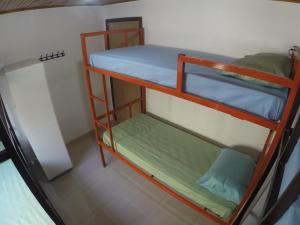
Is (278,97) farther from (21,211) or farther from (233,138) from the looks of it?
(21,211)

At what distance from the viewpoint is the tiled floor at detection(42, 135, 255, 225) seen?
2125 millimetres

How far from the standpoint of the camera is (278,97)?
108cm

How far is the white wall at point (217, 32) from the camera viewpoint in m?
1.62

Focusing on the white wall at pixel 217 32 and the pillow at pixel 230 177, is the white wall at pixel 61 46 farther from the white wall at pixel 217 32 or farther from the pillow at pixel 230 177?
the pillow at pixel 230 177

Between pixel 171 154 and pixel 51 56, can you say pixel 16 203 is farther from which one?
pixel 51 56

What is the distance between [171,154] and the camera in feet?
7.40

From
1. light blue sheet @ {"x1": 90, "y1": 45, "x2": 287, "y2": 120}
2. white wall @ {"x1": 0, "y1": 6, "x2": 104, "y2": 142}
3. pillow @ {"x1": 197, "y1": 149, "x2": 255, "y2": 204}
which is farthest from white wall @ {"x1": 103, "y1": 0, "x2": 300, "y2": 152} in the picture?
white wall @ {"x1": 0, "y1": 6, "x2": 104, "y2": 142}

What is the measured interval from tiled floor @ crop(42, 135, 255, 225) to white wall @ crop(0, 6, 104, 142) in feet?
2.79

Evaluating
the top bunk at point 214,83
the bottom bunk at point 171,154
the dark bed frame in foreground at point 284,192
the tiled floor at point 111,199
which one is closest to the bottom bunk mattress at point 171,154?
the bottom bunk at point 171,154

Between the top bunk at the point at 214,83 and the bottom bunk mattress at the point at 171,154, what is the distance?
894 millimetres

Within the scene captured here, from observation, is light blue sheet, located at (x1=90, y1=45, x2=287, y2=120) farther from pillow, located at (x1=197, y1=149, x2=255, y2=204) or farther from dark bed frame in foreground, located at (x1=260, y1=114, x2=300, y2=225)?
pillow, located at (x1=197, y1=149, x2=255, y2=204)

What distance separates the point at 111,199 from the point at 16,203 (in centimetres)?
103

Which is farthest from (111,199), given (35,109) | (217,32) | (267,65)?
(217,32)

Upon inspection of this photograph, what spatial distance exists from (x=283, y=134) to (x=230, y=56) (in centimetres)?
109
